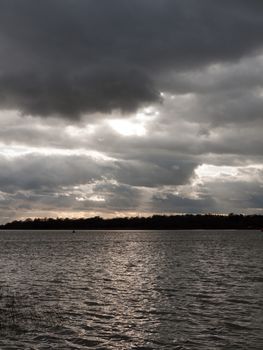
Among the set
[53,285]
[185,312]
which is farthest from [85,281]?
[185,312]

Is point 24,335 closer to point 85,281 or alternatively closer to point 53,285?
point 53,285

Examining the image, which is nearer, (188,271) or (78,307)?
(78,307)

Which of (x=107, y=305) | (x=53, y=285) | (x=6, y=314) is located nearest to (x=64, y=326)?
(x=6, y=314)

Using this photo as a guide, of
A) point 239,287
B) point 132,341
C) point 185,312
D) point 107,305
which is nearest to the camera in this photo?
point 132,341

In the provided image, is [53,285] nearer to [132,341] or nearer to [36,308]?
[36,308]

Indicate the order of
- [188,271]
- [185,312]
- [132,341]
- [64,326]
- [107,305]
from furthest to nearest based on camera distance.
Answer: [188,271] < [107,305] < [185,312] < [64,326] < [132,341]

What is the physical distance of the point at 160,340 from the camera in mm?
25281

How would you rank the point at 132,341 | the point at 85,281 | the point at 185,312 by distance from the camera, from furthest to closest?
the point at 85,281 < the point at 185,312 < the point at 132,341

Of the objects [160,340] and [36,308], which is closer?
[160,340]

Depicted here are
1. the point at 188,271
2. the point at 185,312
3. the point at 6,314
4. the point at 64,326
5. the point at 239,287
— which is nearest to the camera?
the point at 64,326

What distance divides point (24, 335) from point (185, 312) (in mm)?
12486

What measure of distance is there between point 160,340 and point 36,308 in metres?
12.3

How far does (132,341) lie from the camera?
24922mm

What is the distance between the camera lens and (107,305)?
36.0 m
